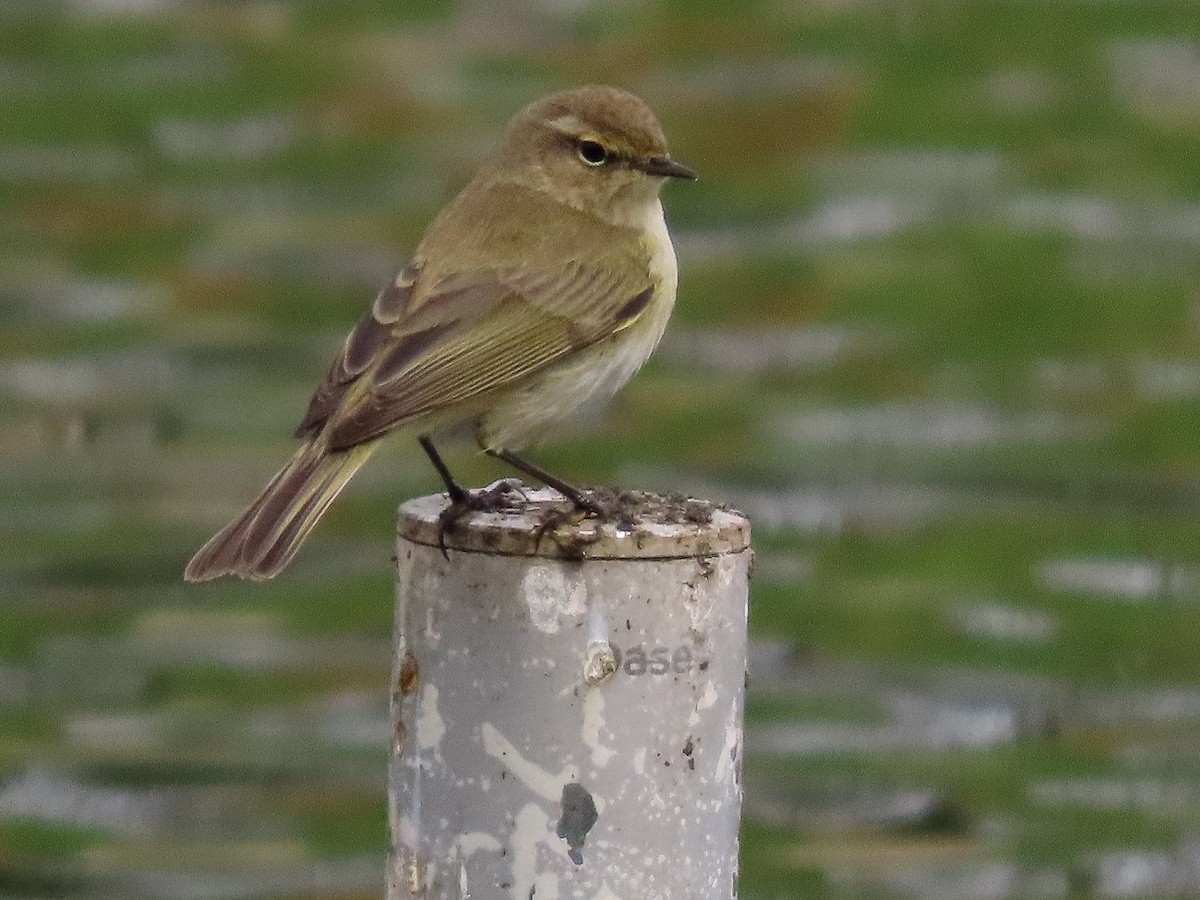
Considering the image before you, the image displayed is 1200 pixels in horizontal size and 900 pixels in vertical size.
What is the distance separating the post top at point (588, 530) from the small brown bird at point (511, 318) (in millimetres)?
106

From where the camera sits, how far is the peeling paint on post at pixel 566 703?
5684 mm

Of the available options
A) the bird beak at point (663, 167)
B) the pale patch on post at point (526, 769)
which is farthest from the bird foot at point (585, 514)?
the bird beak at point (663, 167)

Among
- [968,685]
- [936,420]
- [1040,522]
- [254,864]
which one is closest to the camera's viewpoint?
[254,864]

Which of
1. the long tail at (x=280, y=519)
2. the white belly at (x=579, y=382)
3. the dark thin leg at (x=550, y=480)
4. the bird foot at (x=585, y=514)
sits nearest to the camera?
the bird foot at (x=585, y=514)

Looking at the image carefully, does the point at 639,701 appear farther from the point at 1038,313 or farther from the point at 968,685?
the point at 1038,313

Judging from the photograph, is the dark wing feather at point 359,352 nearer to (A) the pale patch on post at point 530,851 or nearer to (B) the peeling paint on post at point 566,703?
(B) the peeling paint on post at point 566,703

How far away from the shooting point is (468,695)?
5.73 metres

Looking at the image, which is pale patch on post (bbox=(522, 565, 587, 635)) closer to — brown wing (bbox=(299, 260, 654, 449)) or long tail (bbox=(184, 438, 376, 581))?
long tail (bbox=(184, 438, 376, 581))

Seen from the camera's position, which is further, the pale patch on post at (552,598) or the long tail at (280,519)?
the long tail at (280,519)

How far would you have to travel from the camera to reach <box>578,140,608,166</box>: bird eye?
7.57 metres

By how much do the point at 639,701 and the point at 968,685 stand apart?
17.8ft

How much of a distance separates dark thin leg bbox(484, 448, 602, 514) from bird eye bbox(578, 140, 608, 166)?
1025 millimetres

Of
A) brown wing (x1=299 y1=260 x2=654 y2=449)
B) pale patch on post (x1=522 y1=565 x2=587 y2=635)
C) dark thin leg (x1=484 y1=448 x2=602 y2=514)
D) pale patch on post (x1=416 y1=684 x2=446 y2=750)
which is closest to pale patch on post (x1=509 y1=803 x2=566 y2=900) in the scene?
pale patch on post (x1=416 y1=684 x2=446 y2=750)

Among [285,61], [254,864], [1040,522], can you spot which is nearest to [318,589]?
[254,864]
